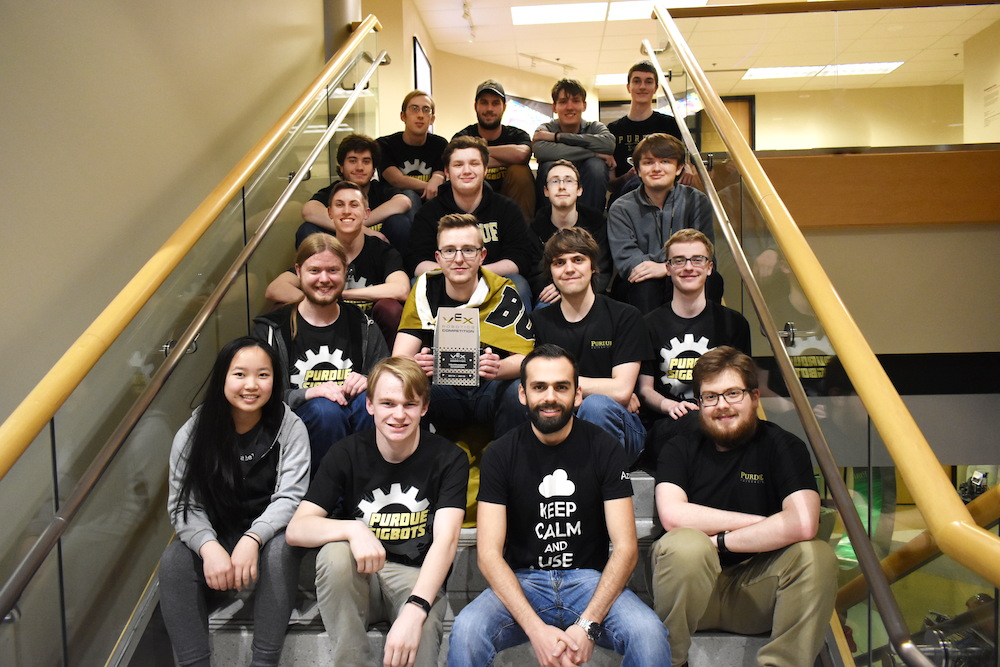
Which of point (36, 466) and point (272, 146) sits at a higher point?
point (272, 146)

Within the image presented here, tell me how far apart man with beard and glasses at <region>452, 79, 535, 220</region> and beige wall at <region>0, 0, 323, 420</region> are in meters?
1.58

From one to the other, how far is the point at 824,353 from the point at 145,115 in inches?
94.9

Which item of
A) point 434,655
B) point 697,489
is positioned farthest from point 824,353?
point 434,655

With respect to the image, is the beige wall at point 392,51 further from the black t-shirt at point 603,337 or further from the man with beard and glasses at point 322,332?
the black t-shirt at point 603,337

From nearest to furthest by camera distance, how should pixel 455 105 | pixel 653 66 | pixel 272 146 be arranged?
1. pixel 272 146
2. pixel 653 66
3. pixel 455 105

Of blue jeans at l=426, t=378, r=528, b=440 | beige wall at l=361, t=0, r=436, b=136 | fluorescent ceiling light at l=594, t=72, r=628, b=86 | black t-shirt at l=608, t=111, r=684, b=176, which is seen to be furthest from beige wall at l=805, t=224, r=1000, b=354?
fluorescent ceiling light at l=594, t=72, r=628, b=86

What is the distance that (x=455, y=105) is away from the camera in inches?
386

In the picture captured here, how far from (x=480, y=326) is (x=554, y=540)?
934 millimetres

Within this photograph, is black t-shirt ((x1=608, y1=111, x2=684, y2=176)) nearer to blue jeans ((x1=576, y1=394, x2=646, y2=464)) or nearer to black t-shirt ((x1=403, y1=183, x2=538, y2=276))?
black t-shirt ((x1=403, y1=183, x2=538, y2=276))

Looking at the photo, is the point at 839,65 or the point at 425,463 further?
the point at 839,65

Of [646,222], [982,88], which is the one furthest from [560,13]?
[646,222]

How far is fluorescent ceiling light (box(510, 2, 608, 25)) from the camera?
8.15m

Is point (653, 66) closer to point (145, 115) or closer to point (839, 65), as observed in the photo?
point (839, 65)

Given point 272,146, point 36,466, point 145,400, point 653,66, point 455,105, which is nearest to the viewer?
point 36,466
